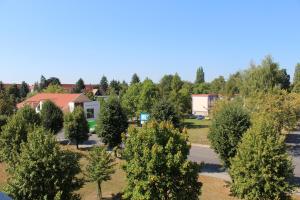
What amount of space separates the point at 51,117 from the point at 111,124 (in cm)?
1115

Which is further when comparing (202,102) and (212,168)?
(202,102)

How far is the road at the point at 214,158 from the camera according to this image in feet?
94.2

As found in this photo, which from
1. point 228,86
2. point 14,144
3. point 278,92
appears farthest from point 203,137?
point 228,86

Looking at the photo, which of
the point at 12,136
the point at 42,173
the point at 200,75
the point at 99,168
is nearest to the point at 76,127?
the point at 12,136

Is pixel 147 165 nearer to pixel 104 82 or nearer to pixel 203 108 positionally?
pixel 203 108

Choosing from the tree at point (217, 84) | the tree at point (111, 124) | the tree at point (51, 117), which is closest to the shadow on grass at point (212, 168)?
the tree at point (111, 124)

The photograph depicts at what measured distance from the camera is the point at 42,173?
15922mm

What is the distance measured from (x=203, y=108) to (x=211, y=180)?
59.9 metres

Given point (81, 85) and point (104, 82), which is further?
point (104, 82)

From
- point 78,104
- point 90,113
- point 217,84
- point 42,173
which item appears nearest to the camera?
point 42,173

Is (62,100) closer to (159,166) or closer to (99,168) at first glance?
(99,168)

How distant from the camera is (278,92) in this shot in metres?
38.1

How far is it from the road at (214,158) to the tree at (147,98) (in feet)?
71.8

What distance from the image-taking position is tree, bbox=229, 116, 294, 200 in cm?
1734
